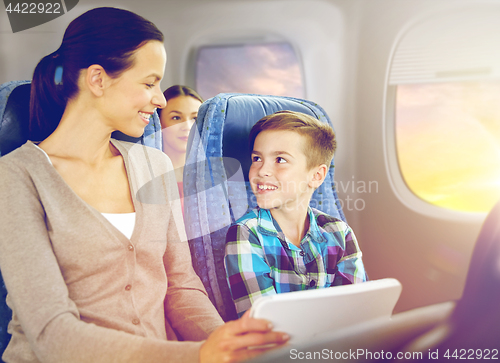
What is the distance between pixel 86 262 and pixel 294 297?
0.43 metres

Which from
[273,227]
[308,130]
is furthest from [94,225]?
[308,130]

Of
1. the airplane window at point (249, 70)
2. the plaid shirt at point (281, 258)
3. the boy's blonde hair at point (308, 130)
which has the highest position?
the airplane window at point (249, 70)

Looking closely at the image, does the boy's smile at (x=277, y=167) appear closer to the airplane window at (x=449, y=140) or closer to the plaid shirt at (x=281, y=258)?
the plaid shirt at (x=281, y=258)

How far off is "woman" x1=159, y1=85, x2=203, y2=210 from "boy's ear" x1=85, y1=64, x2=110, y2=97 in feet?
1.38

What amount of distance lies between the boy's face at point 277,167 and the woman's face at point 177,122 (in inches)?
11.4

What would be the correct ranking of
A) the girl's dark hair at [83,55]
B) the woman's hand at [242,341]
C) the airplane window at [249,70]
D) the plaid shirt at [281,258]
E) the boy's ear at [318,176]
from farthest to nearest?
the airplane window at [249,70] < the boy's ear at [318,176] < the plaid shirt at [281,258] < the girl's dark hair at [83,55] < the woman's hand at [242,341]

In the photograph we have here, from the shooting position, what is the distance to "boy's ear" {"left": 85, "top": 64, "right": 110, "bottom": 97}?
2.39 ft

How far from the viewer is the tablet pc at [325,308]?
1.99ft

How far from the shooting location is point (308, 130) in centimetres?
110

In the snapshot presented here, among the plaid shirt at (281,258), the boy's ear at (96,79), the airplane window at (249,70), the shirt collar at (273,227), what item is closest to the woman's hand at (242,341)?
the plaid shirt at (281,258)

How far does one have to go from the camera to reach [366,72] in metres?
1.47

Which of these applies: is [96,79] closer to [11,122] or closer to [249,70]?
[11,122]

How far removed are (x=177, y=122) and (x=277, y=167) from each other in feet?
1.42

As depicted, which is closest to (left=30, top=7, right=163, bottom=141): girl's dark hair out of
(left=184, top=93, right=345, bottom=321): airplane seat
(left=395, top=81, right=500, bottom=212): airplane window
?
(left=184, top=93, right=345, bottom=321): airplane seat
